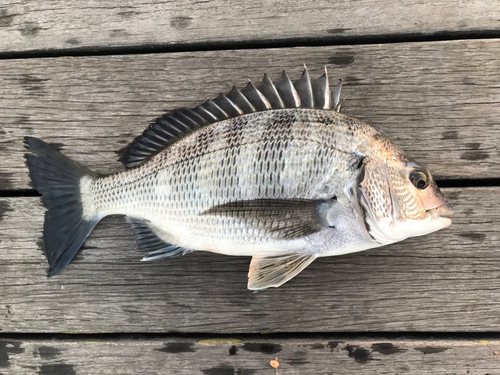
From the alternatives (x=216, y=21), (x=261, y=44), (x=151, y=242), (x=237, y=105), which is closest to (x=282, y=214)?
(x=237, y=105)

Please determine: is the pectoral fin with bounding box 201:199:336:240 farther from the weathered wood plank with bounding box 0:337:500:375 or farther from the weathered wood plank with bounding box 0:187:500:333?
the weathered wood plank with bounding box 0:337:500:375

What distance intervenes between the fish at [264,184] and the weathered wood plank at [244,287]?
24 cm

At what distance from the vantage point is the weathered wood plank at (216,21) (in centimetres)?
156

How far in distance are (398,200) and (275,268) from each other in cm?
51

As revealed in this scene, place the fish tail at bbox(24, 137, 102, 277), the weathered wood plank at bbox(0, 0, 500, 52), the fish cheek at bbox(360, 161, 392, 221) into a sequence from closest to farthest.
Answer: the fish cheek at bbox(360, 161, 392, 221) → the fish tail at bbox(24, 137, 102, 277) → the weathered wood plank at bbox(0, 0, 500, 52)

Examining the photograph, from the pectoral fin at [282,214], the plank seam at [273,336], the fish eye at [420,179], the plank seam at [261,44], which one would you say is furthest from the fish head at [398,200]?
the plank seam at [261,44]

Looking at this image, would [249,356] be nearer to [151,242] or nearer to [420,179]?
[151,242]

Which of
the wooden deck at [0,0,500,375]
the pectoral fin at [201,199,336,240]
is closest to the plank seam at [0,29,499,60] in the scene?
the wooden deck at [0,0,500,375]

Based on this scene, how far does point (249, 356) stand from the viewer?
1.50 m

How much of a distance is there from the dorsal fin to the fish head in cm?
32

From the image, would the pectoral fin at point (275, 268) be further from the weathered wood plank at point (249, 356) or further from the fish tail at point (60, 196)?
the fish tail at point (60, 196)

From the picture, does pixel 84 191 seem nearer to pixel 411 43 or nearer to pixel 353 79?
pixel 353 79

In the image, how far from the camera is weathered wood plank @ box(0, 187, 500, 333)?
1.45 meters

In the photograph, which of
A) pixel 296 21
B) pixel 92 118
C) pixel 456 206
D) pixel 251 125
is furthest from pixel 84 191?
pixel 456 206
